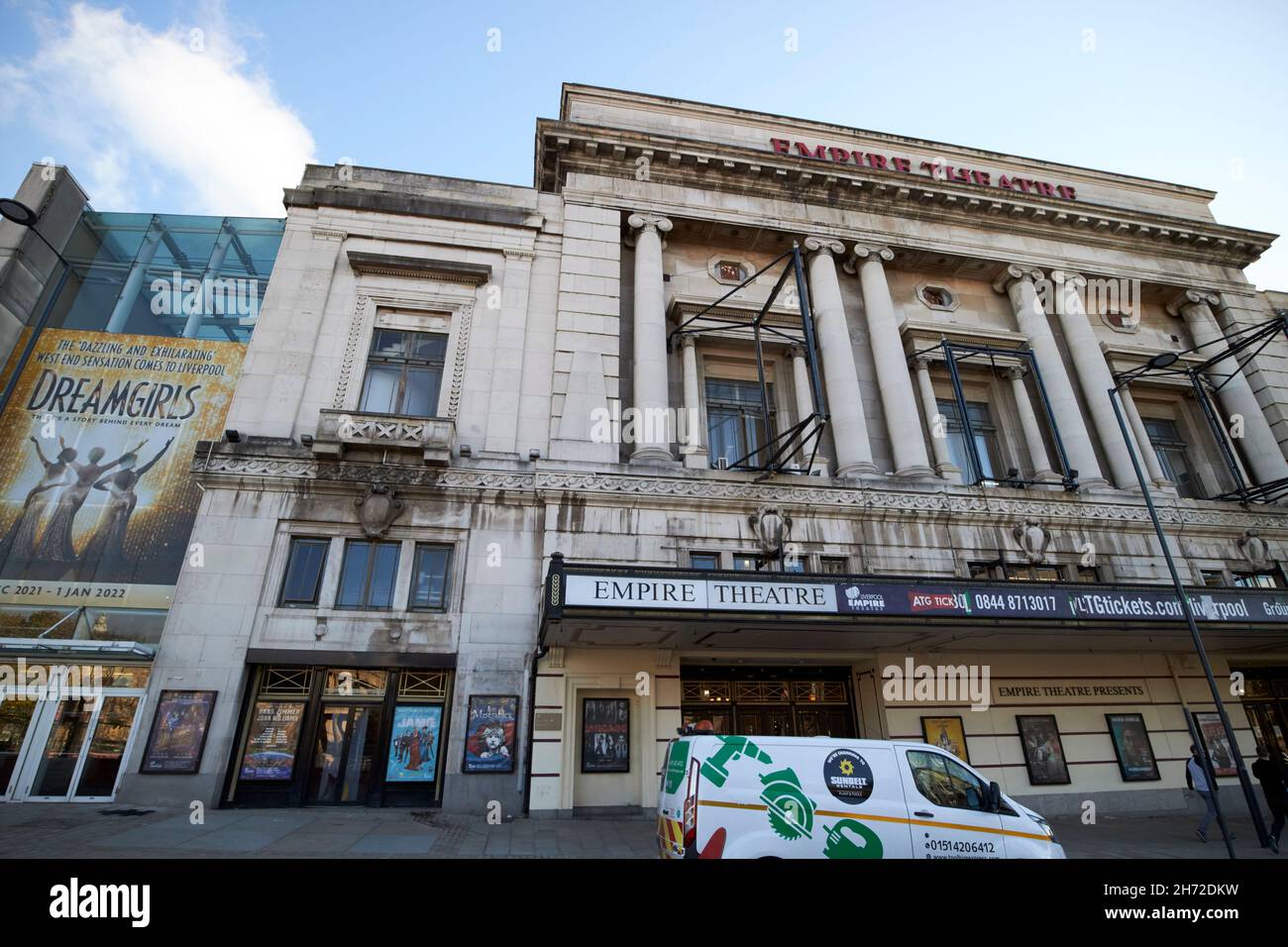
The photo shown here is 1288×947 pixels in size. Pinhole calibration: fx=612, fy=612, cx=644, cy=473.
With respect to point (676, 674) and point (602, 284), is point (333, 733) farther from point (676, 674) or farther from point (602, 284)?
point (602, 284)

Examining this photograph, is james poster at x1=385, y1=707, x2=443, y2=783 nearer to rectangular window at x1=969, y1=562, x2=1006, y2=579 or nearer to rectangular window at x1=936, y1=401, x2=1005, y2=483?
rectangular window at x1=969, y1=562, x2=1006, y2=579

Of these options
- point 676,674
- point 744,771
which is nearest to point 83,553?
point 676,674

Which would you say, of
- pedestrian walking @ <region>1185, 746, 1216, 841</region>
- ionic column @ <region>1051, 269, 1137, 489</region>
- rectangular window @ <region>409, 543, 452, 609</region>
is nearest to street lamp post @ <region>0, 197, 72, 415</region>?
rectangular window @ <region>409, 543, 452, 609</region>

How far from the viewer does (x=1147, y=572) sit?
18.8m

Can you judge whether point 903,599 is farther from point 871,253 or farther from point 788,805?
point 871,253

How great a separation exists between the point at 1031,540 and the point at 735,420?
9.55 meters

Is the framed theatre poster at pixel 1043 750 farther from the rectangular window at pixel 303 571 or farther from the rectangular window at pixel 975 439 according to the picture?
the rectangular window at pixel 303 571

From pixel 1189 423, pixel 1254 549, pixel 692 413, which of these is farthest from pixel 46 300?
pixel 1189 423

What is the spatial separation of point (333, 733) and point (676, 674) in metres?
8.07

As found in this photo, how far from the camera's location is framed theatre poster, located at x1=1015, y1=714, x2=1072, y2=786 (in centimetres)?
1622

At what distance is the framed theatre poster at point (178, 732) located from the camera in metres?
12.8

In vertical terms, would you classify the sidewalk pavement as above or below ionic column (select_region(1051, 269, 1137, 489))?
below

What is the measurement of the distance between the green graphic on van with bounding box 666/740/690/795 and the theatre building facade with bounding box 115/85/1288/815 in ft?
11.1
